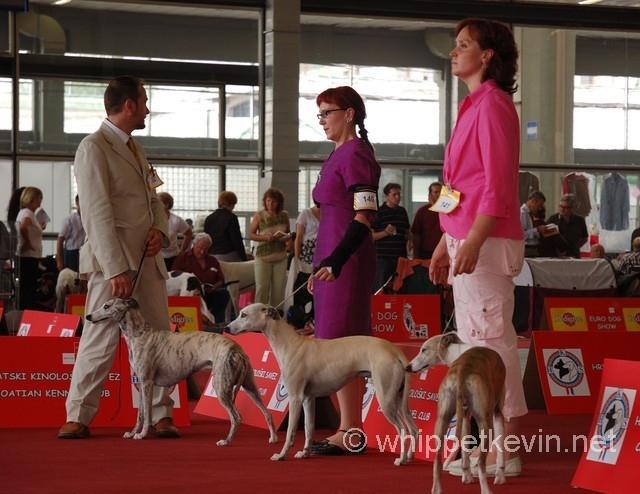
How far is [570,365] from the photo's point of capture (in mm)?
5793

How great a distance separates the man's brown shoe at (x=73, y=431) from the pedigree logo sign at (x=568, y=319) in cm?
428

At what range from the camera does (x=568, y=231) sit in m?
13.7

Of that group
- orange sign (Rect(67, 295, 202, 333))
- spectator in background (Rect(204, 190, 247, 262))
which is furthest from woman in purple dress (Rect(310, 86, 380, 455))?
spectator in background (Rect(204, 190, 247, 262))

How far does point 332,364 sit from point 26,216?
24.6 feet

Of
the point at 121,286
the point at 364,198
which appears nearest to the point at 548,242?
the point at 121,286

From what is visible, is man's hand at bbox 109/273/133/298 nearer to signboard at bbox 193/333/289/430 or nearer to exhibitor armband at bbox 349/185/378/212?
signboard at bbox 193/333/289/430

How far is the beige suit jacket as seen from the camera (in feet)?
15.4

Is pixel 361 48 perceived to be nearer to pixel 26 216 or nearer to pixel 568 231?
pixel 568 231

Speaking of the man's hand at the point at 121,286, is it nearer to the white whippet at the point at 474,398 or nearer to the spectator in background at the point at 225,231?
the white whippet at the point at 474,398

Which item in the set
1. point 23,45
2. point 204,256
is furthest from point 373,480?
point 23,45

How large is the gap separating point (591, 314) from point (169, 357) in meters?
4.38

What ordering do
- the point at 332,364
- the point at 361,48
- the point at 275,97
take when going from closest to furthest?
1. the point at 332,364
2. the point at 275,97
3. the point at 361,48

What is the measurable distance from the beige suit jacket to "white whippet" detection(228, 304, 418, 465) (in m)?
0.80

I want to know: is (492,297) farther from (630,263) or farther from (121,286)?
(630,263)
